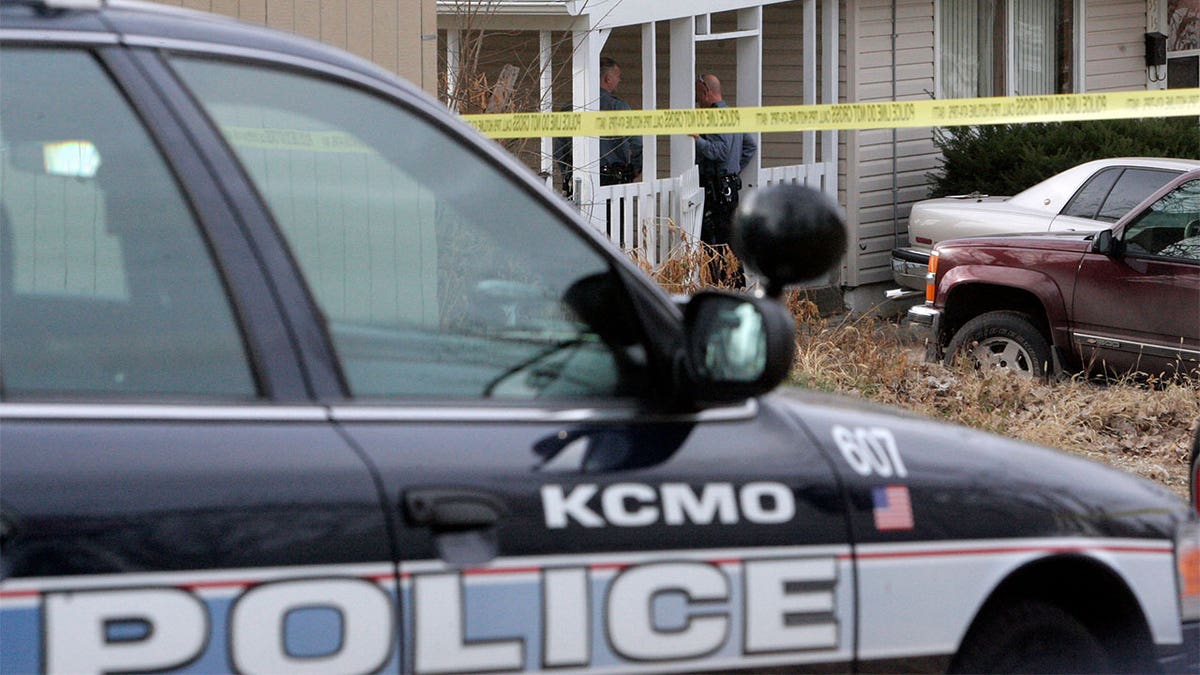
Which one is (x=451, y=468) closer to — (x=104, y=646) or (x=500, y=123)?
(x=104, y=646)

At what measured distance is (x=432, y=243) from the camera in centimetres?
322

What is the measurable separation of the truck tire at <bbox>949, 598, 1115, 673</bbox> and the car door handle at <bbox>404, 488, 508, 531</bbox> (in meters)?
0.98

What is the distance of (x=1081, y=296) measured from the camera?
9.89 m

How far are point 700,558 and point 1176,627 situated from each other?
1143 millimetres

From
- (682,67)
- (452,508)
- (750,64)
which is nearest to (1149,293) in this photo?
(682,67)

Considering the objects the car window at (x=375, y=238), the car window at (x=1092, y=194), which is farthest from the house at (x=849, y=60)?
the car window at (x=375, y=238)

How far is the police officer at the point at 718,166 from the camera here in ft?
46.2

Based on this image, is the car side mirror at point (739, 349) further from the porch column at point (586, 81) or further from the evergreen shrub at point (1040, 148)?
the evergreen shrub at point (1040, 148)

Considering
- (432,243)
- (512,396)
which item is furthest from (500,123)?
(512,396)

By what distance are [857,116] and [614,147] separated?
14.6 feet

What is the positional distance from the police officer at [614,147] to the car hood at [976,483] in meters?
10.1

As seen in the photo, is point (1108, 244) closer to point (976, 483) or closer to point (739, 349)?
A: point (976, 483)

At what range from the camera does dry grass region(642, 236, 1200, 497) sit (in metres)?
8.27

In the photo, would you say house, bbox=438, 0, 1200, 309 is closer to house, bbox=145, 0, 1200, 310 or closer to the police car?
house, bbox=145, 0, 1200, 310
